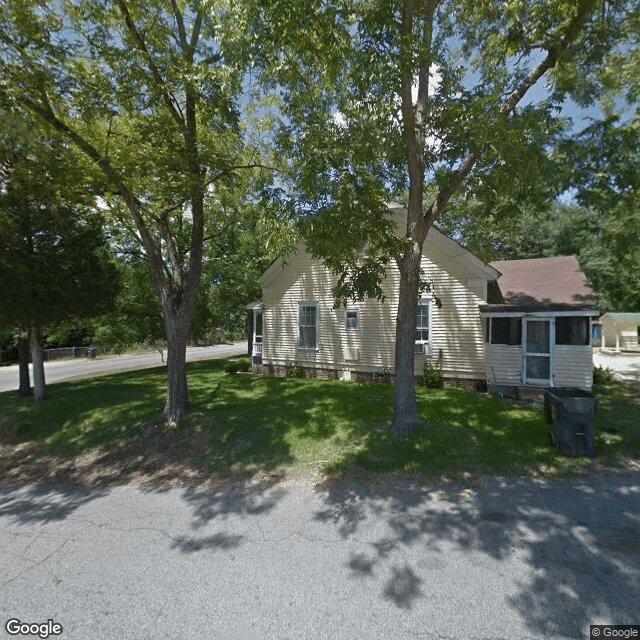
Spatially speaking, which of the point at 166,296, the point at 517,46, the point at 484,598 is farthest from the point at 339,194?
the point at 484,598

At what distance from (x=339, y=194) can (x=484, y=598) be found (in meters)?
5.84

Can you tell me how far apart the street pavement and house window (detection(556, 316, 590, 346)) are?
239 inches

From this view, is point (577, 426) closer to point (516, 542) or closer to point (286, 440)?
point (516, 542)

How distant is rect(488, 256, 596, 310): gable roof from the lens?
10.9 meters

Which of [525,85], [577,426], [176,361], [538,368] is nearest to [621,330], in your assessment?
[538,368]

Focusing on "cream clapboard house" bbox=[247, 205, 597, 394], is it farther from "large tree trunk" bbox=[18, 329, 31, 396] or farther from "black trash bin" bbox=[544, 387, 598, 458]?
"large tree trunk" bbox=[18, 329, 31, 396]

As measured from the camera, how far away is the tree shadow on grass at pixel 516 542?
316cm

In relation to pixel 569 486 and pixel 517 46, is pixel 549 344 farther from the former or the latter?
pixel 517 46

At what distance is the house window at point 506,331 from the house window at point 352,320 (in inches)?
187

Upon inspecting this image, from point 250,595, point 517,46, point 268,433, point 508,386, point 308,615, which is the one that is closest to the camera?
point 308,615

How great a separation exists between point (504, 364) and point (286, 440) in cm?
770

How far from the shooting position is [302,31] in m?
5.99

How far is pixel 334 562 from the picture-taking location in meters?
3.77

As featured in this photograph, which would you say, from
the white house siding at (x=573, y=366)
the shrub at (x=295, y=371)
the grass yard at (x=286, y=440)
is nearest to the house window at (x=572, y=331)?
the white house siding at (x=573, y=366)
